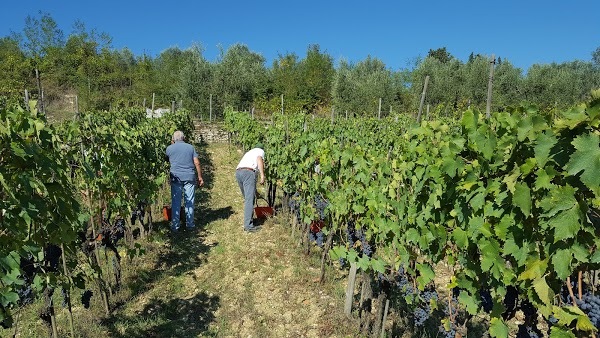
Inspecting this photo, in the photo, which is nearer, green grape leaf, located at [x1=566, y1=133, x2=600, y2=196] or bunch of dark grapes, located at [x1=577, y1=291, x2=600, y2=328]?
green grape leaf, located at [x1=566, y1=133, x2=600, y2=196]

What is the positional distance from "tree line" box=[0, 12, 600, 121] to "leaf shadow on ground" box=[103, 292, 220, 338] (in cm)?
2813

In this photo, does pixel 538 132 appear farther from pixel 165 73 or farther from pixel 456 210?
pixel 165 73

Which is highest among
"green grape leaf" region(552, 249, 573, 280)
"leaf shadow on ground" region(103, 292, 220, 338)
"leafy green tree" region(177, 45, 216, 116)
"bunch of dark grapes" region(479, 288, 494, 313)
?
"leafy green tree" region(177, 45, 216, 116)

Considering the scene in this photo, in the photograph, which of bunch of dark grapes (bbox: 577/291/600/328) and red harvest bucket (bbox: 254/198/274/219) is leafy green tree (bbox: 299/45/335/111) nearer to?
red harvest bucket (bbox: 254/198/274/219)

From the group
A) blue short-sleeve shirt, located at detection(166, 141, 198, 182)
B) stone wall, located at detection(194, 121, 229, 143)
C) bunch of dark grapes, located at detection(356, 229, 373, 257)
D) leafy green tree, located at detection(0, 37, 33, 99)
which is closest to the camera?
bunch of dark grapes, located at detection(356, 229, 373, 257)

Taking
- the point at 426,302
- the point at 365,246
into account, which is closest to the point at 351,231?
the point at 365,246

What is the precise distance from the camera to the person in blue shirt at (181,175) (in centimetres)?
688

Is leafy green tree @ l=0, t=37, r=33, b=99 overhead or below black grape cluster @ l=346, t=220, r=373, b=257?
overhead

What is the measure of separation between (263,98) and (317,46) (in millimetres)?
17171

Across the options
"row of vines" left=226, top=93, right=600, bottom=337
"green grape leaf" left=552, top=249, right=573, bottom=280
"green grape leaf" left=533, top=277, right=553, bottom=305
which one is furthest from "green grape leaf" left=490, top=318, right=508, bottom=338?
"green grape leaf" left=552, top=249, right=573, bottom=280

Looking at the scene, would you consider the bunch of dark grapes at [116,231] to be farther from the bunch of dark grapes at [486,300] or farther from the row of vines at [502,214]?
the bunch of dark grapes at [486,300]

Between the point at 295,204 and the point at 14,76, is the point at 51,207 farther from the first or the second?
the point at 14,76

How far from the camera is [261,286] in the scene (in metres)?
5.22

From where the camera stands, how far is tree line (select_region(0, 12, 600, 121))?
33.2 metres
